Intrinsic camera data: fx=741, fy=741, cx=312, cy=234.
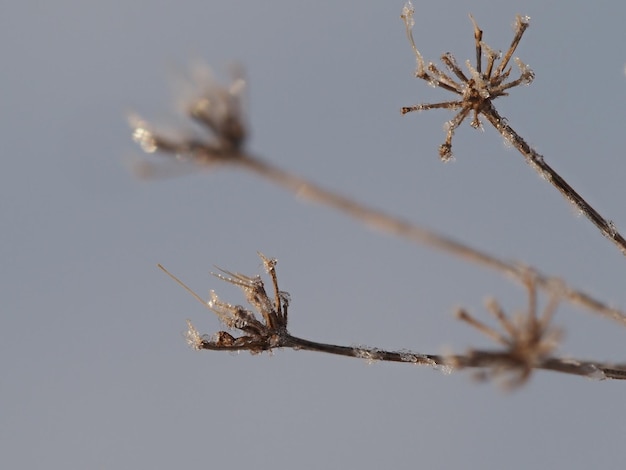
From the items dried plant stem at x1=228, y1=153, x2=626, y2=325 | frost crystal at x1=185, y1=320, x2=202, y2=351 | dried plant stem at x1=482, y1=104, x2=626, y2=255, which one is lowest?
dried plant stem at x1=228, y1=153, x2=626, y2=325

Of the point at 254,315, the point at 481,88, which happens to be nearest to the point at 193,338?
the point at 254,315

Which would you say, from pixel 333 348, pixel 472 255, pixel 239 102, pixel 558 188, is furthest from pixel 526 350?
pixel 558 188

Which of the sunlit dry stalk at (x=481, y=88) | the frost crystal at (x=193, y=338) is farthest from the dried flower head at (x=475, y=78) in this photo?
the frost crystal at (x=193, y=338)

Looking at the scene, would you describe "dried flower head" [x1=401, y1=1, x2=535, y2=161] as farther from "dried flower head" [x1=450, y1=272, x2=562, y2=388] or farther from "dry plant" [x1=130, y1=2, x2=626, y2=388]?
"dried flower head" [x1=450, y1=272, x2=562, y2=388]

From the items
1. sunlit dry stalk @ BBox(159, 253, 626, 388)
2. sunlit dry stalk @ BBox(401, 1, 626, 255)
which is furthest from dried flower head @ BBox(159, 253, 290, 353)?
sunlit dry stalk @ BBox(401, 1, 626, 255)

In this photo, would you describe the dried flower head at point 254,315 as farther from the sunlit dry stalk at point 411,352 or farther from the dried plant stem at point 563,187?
the dried plant stem at point 563,187

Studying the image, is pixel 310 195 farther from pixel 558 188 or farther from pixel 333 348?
pixel 558 188
